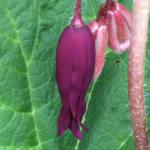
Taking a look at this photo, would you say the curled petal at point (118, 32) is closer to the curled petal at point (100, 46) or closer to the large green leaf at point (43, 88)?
the curled petal at point (100, 46)

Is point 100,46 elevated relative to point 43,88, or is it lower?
elevated

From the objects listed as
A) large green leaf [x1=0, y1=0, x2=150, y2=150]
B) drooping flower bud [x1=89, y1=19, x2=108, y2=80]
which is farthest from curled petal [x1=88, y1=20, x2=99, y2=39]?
large green leaf [x1=0, y1=0, x2=150, y2=150]

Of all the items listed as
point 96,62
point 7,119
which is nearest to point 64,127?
point 96,62

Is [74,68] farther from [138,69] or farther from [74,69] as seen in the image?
[138,69]

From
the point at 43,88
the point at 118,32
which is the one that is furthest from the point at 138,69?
the point at 43,88

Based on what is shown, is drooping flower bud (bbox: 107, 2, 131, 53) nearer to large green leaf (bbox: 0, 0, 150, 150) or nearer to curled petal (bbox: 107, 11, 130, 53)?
curled petal (bbox: 107, 11, 130, 53)

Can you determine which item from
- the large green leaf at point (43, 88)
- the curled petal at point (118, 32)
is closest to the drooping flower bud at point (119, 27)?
the curled petal at point (118, 32)

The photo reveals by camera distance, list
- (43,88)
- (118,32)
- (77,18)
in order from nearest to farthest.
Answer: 1. (77,18)
2. (118,32)
3. (43,88)

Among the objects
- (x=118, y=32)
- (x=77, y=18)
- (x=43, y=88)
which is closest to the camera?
(x=77, y=18)

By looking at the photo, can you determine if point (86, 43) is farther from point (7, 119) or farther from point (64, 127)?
point (7, 119)
